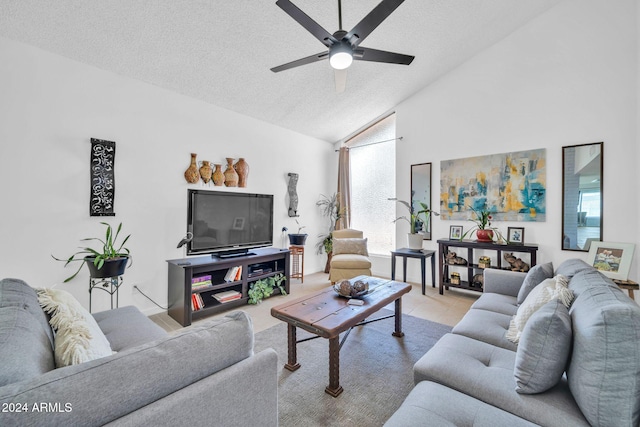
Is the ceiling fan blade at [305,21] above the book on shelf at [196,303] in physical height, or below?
above

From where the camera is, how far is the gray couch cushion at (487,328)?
1723 millimetres

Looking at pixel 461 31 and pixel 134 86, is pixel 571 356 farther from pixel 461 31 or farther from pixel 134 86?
pixel 134 86

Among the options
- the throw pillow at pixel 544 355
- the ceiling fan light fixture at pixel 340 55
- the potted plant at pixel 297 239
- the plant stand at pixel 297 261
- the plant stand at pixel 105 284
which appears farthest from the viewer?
the plant stand at pixel 297 261

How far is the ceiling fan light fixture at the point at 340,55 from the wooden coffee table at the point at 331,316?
6.39 feet

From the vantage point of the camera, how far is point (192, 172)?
3.37 m

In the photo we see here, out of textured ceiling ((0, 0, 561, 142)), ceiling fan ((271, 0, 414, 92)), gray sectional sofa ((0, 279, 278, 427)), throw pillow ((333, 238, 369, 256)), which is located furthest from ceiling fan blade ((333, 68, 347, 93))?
throw pillow ((333, 238, 369, 256))

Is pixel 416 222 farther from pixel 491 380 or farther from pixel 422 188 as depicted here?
pixel 491 380

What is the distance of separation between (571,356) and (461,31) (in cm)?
370

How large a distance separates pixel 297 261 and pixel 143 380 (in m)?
4.01

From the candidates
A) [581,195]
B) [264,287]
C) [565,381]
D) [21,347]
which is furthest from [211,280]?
[581,195]

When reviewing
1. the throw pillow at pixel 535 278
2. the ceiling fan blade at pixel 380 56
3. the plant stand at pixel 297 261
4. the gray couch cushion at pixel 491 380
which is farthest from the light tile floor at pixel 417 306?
the ceiling fan blade at pixel 380 56

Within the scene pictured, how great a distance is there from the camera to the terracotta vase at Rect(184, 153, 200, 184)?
3352 mm

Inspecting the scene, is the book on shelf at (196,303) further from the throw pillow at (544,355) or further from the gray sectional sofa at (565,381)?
the throw pillow at (544,355)

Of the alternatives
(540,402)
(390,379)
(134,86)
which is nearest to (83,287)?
(134,86)
